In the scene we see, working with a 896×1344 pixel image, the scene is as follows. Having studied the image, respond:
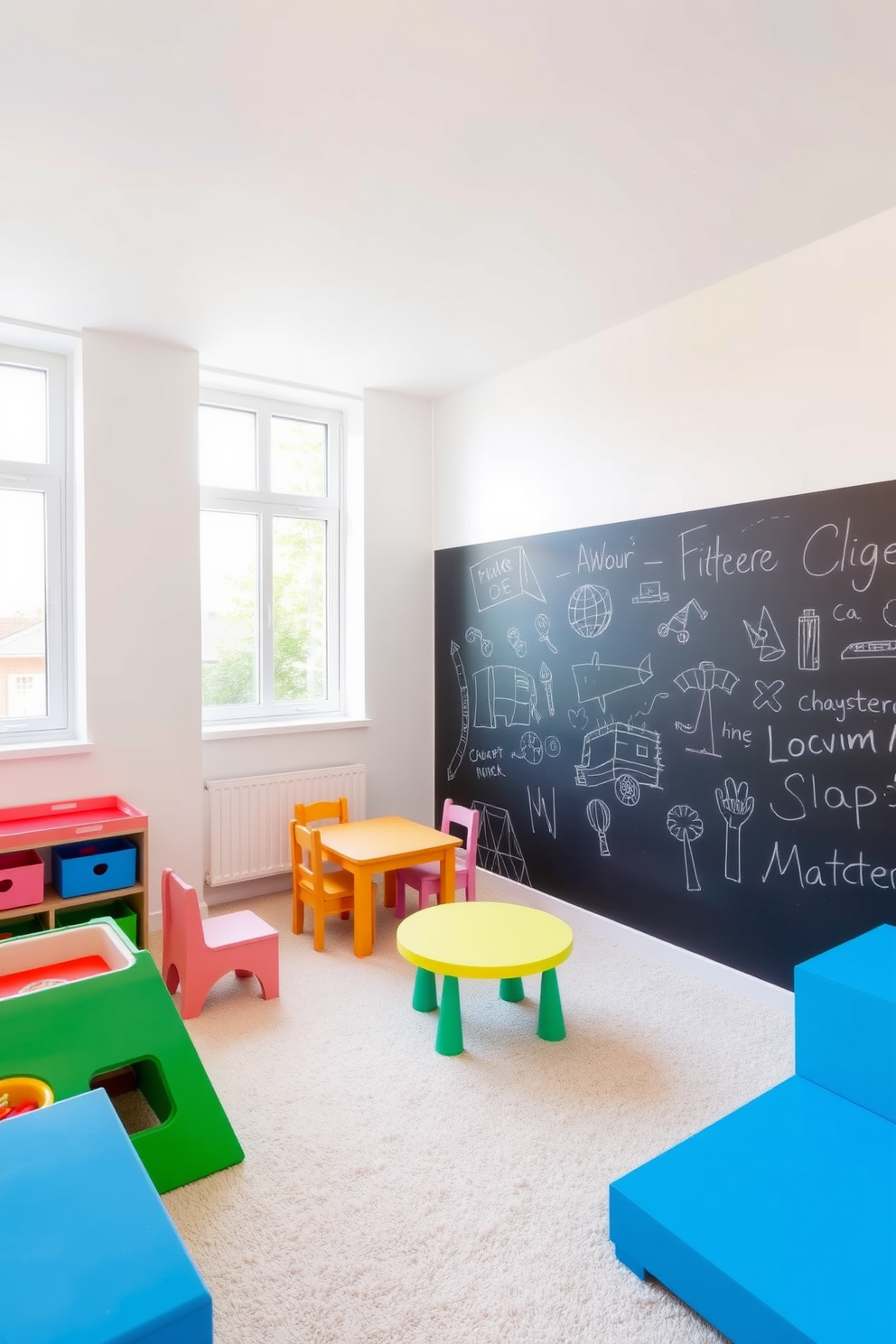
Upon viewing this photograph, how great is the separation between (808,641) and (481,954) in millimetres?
1598

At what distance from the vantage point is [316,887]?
3535 mm

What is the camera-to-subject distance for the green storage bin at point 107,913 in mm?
3277

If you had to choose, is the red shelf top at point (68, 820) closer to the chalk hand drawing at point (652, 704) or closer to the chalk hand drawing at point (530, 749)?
the chalk hand drawing at point (530, 749)

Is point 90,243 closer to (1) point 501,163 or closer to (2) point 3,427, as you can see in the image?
(2) point 3,427

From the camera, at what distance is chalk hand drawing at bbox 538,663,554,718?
3.92m

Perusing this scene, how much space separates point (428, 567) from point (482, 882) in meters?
1.90

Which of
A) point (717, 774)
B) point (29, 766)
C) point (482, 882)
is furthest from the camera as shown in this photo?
point (482, 882)

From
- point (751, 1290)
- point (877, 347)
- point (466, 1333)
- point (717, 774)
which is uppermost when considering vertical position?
point (877, 347)

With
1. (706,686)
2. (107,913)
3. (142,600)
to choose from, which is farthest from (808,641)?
(107,913)

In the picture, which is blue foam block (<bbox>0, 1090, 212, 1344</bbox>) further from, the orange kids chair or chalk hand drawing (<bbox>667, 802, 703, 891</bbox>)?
chalk hand drawing (<bbox>667, 802, 703, 891</bbox>)

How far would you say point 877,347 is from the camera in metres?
2.60

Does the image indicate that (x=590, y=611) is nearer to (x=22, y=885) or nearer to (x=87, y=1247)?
(x=22, y=885)

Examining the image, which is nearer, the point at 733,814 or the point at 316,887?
the point at 733,814

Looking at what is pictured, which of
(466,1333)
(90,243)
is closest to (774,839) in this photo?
(466,1333)
